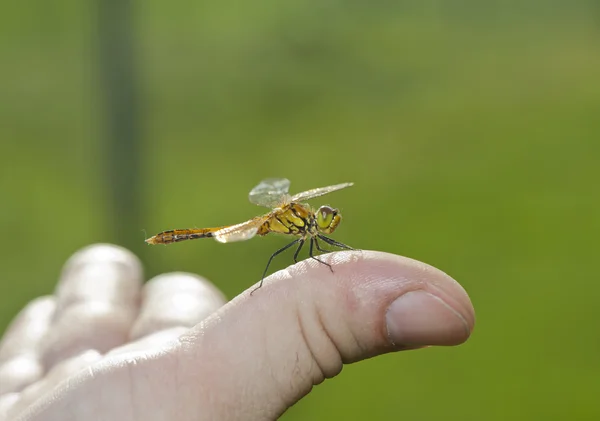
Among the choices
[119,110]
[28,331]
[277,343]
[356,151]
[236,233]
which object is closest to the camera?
[277,343]

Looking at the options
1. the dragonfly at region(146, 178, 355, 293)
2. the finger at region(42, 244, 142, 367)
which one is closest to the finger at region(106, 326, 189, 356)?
the finger at region(42, 244, 142, 367)

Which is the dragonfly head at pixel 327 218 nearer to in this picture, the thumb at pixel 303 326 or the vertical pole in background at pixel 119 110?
the thumb at pixel 303 326

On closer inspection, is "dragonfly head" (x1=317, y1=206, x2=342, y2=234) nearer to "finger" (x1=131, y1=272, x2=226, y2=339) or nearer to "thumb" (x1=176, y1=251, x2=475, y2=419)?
"finger" (x1=131, y1=272, x2=226, y2=339)

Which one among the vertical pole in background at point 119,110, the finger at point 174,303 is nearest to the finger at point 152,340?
the finger at point 174,303

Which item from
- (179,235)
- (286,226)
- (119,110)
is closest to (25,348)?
(179,235)

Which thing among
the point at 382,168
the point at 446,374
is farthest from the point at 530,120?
the point at 446,374

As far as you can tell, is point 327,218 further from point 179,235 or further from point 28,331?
point 28,331
